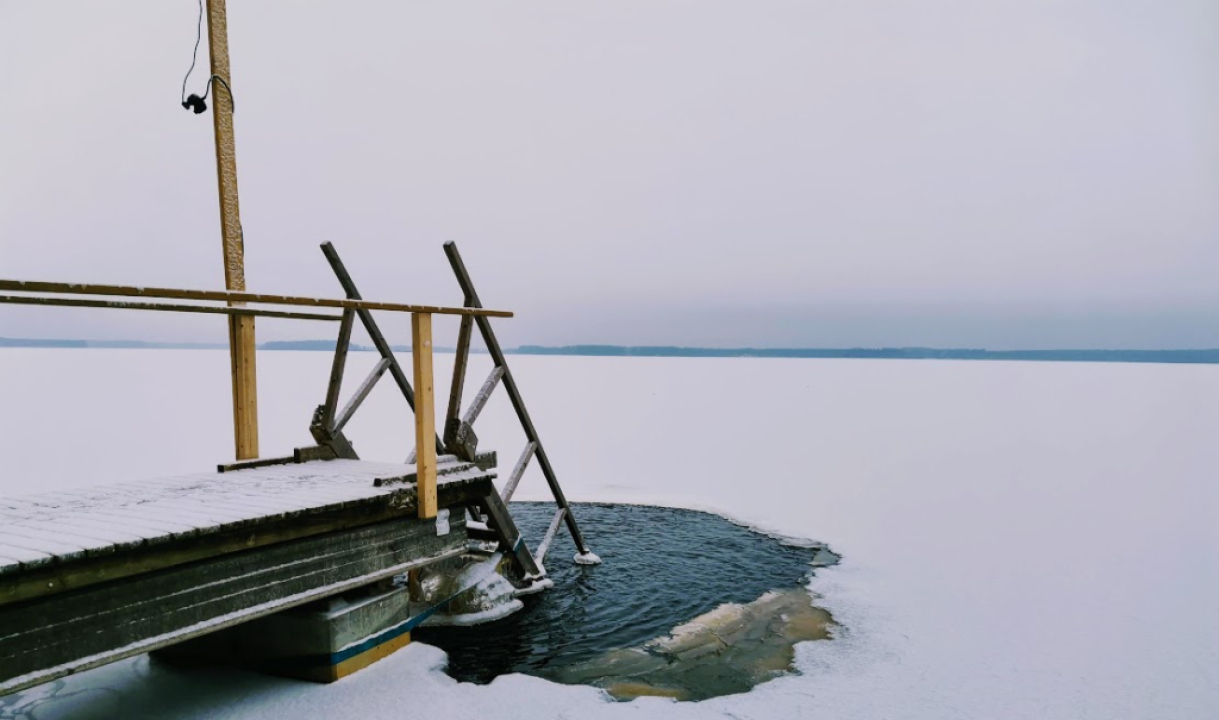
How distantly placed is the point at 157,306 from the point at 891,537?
31.5 ft

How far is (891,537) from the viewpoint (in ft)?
35.0


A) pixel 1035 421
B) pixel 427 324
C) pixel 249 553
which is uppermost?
pixel 427 324

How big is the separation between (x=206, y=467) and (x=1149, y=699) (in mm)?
16124

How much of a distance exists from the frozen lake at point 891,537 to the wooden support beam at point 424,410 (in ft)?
4.61

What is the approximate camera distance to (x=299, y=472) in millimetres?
6934

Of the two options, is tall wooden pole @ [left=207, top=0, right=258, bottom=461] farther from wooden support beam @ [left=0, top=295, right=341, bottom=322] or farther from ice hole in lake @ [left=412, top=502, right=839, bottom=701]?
ice hole in lake @ [left=412, top=502, right=839, bottom=701]

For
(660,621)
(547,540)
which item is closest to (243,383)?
(547,540)

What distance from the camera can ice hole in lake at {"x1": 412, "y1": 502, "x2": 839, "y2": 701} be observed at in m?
6.02

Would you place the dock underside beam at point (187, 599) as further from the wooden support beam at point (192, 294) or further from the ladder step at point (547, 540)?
the ladder step at point (547, 540)

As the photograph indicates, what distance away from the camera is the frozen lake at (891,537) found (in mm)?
5426

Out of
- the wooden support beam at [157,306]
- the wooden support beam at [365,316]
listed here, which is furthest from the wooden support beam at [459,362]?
the wooden support beam at [157,306]

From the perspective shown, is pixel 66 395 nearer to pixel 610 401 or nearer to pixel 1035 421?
pixel 610 401

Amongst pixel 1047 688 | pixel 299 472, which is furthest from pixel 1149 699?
pixel 299 472

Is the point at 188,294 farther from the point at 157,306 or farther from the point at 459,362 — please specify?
the point at 459,362
